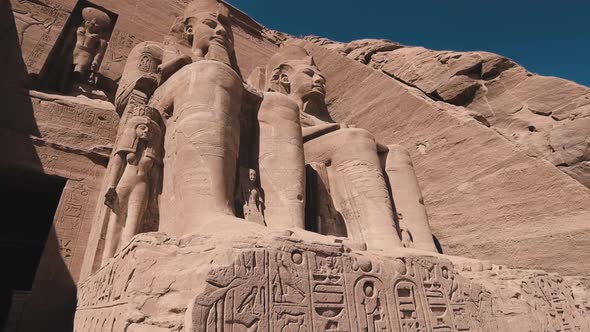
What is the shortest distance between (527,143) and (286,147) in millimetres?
2941

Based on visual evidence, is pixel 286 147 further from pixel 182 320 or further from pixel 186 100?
pixel 182 320

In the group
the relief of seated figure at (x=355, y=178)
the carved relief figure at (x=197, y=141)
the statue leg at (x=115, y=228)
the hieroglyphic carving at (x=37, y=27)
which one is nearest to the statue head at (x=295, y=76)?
the relief of seated figure at (x=355, y=178)

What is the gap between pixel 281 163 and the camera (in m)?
2.92

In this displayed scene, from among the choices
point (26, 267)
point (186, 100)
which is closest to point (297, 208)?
point (186, 100)

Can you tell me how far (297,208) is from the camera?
2695mm

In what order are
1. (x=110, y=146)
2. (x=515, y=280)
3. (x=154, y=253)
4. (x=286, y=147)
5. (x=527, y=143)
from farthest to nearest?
(x=527, y=143) → (x=110, y=146) → (x=286, y=147) → (x=515, y=280) → (x=154, y=253)

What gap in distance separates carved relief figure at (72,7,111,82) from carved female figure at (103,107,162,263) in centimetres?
164

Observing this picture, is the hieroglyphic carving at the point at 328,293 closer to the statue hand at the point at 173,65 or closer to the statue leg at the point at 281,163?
the statue leg at the point at 281,163

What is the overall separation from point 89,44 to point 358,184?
329cm

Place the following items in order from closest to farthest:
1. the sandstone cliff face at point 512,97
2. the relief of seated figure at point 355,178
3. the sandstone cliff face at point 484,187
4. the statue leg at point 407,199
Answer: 1. the relief of seated figure at point 355,178
2. the statue leg at point 407,199
3. the sandstone cliff face at point 484,187
4. the sandstone cliff face at point 512,97

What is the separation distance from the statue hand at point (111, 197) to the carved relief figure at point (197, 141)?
0.97 ft

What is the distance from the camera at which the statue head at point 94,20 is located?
4344mm

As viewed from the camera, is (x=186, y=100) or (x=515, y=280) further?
(x=186, y=100)

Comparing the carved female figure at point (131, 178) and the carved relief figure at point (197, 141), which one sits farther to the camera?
the carved female figure at point (131, 178)
